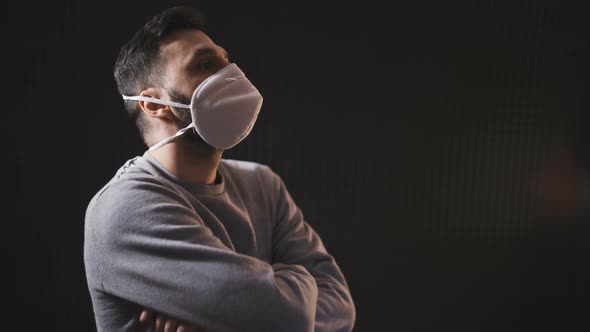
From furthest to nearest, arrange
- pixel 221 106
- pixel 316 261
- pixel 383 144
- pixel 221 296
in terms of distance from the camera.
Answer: pixel 383 144 < pixel 316 261 < pixel 221 106 < pixel 221 296

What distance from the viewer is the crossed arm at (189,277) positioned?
88 centimetres

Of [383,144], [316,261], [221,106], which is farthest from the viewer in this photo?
[383,144]

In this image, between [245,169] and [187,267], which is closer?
[187,267]

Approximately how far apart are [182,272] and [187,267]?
1 centimetres

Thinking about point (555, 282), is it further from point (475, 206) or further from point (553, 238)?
point (475, 206)

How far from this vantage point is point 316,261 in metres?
1.18

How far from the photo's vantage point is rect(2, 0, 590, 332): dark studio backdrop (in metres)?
1.43

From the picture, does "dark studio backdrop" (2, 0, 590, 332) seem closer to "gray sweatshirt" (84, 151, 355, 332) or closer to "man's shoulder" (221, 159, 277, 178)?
"man's shoulder" (221, 159, 277, 178)

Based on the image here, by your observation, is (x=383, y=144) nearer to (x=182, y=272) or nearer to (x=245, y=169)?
(x=245, y=169)

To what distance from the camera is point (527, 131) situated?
198cm

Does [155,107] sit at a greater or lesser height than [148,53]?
lesser

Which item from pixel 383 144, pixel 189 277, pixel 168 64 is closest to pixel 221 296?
pixel 189 277

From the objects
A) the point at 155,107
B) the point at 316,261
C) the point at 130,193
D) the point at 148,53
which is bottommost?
the point at 316,261

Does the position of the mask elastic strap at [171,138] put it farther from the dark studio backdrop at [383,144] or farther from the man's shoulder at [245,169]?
the dark studio backdrop at [383,144]
